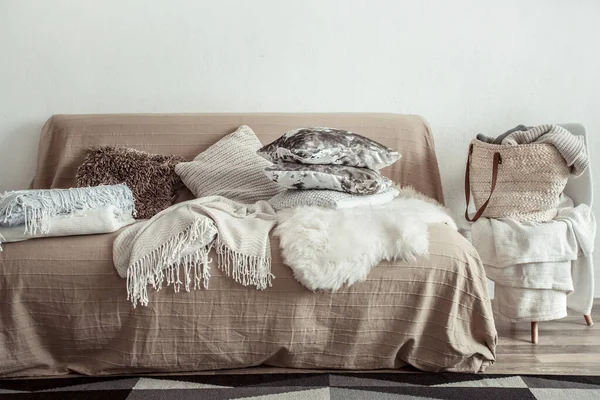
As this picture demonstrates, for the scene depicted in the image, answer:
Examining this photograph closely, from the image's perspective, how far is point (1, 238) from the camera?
213cm

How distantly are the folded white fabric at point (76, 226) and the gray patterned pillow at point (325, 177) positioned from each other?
58 centimetres

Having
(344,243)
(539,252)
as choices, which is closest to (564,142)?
(539,252)

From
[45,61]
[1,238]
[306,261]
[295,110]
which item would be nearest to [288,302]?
[306,261]

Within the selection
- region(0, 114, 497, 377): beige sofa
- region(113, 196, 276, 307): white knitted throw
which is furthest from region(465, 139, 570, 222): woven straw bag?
region(113, 196, 276, 307): white knitted throw

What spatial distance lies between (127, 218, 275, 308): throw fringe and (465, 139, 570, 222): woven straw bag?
1036 mm

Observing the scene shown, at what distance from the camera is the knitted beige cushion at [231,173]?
262 centimetres

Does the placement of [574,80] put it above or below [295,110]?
above

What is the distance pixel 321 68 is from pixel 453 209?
3.04 ft

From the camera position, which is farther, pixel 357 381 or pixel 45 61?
pixel 45 61

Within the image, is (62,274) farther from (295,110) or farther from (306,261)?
(295,110)

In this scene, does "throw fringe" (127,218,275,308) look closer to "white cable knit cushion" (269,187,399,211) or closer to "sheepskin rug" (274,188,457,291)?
"sheepskin rug" (274,188,457,291)

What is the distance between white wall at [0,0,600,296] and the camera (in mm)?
3035

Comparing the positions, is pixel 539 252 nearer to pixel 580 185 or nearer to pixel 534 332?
pixel 534 332

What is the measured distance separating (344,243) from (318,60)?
1313mm
